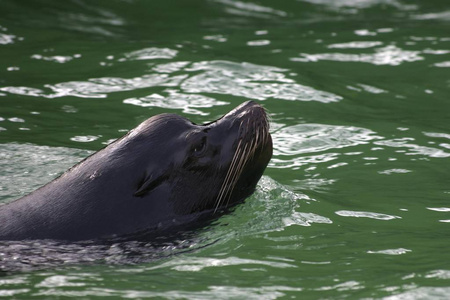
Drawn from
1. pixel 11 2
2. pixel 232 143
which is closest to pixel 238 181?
pixel 232 143

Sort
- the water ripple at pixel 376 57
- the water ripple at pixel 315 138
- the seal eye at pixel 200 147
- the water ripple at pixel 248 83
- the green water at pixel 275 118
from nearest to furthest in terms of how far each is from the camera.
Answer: the green water at pixel 275 118 < the seal eye at pixel 200 147 < the water ripple at pixel 315 138 < the water ripple at pixel 248 83 < the water ripple at pixel 376 57

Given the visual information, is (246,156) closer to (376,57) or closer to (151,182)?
(151,182)

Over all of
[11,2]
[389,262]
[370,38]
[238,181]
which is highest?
[11,2]

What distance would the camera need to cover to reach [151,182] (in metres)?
6.50

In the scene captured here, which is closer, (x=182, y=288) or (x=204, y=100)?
(x=182, y=288)

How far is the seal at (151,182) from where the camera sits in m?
6.25

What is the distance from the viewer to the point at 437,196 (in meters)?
7.72

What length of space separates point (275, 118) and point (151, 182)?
11.1ft

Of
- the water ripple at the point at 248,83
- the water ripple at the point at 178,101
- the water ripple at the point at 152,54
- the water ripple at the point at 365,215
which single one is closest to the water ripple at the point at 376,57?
the water ripple at the point at 248,83

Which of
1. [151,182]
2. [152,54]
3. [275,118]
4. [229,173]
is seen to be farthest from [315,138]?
[152,54]

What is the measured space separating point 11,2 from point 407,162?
7.53 meters

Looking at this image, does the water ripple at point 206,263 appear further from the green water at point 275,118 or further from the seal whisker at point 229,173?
the seal whisker at point 229,173

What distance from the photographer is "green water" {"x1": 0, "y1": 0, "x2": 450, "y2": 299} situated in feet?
19.1

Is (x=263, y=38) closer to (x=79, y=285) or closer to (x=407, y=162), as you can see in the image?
(x=407, y=162)
